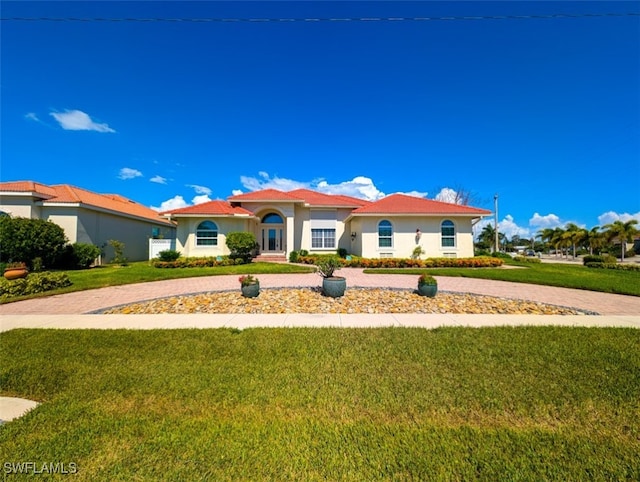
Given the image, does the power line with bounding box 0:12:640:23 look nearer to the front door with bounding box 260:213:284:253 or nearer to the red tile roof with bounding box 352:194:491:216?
the red tile roof with bounding box 352:194:491:216

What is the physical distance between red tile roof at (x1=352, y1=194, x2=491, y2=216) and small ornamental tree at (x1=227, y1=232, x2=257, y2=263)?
25.1ft

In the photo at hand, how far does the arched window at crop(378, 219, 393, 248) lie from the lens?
18719 millimetres

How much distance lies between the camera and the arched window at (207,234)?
1872 centimetres

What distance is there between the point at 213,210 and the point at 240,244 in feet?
11.8

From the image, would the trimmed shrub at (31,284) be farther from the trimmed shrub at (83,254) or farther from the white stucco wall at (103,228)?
the white stucco wall at (103,228)

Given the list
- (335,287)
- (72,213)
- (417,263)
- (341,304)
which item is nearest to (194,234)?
(72,213)

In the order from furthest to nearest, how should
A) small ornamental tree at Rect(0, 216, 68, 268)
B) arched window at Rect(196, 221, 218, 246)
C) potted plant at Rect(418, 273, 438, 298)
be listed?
arched window at Rect(196, 221, 218, 246) < small ornamental tree at Rect(0, 216, 68, 268) < potted plant at Rect(418, 273, 438, 298)

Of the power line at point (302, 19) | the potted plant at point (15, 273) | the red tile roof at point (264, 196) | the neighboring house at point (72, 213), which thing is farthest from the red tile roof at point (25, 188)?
the power line at point (302, 19)

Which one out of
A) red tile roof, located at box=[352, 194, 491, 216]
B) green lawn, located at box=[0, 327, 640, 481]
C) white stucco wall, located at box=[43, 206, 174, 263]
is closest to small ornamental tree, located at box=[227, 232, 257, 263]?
red tile roof, located at box=[352, 194, 491, 216]

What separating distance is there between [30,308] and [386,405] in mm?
9966

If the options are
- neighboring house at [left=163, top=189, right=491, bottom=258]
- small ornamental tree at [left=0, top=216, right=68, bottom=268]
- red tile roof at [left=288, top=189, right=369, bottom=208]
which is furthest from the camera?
red tile roof at [left=288, top=189, right=369, bottom=208]

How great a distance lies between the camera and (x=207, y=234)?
18.8 meters

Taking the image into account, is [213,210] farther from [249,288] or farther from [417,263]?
[417,263]

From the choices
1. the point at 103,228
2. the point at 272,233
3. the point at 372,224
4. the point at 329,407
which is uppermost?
the point at 372,224
